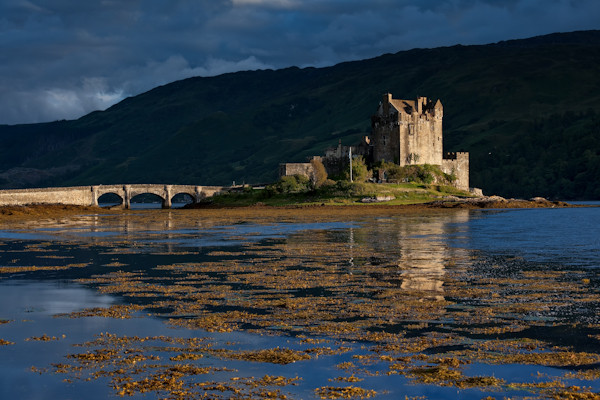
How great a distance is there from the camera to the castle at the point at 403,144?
146 metres

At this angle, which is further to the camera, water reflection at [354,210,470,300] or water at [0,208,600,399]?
water reflection at [354,210,470,300]

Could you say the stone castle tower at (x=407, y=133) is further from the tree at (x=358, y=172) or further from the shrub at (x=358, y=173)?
the tree at (x=358, y=172)

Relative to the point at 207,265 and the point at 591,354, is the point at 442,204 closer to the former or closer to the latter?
the point at 207,265

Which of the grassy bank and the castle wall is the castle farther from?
the grassy bank

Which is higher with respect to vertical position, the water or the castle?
the castle

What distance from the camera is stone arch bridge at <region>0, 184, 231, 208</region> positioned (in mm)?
128875

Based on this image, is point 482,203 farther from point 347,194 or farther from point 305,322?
point 305,322

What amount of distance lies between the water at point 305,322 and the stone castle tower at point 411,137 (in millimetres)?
100624

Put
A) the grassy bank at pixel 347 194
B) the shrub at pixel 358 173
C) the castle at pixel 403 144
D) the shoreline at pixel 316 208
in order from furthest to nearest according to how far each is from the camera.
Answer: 1. the castle at pixel 403 144
2. the shrub at pixel 358 173
3. the grassy bank at pixel 347 194
4. the shoreline at pixel 316 208

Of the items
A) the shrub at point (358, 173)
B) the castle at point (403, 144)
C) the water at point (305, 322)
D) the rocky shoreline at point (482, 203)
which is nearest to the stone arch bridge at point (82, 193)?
the castle at point (403, 144)

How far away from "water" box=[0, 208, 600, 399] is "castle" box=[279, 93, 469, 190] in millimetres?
100692

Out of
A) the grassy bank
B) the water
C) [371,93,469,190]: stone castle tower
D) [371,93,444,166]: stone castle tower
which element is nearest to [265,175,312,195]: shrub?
the grassy bank

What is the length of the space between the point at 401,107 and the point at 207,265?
115 meters

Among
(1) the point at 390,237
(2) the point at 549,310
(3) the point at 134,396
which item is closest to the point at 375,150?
(1) the point at 390,237
